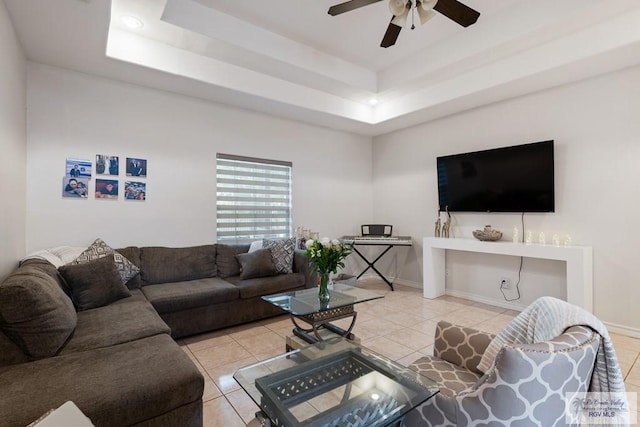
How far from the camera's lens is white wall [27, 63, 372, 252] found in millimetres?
2965

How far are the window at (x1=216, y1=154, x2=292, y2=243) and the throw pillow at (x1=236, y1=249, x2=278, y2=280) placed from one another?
0.64 m

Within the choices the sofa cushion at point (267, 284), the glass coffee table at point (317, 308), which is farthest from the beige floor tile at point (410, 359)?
the sofa cushion at point (267, 284)

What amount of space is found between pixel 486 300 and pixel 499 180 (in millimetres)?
1612

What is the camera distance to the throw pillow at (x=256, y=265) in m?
3.54

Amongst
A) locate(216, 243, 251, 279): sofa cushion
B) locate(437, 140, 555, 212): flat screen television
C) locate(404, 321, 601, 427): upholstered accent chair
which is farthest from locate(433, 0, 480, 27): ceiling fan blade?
locate(216, 243, 251, 279): sofa cushion

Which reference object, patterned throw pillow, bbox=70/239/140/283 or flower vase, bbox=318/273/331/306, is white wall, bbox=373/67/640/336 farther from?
patterned throw pillow, bbox=70/239/140/283

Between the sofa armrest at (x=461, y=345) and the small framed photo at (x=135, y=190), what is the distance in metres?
3.31

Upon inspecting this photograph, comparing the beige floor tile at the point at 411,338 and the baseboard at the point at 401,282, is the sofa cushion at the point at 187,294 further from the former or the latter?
the baseboard at the point at 401,282

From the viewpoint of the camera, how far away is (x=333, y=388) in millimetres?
1520

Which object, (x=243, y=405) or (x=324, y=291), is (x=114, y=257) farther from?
(x=324, y=291)

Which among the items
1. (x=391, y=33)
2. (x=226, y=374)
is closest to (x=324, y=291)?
(x=226, y=374)

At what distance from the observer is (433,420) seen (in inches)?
48.8

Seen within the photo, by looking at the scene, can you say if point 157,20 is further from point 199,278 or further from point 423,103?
point 423,103

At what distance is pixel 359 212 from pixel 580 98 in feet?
10.9
